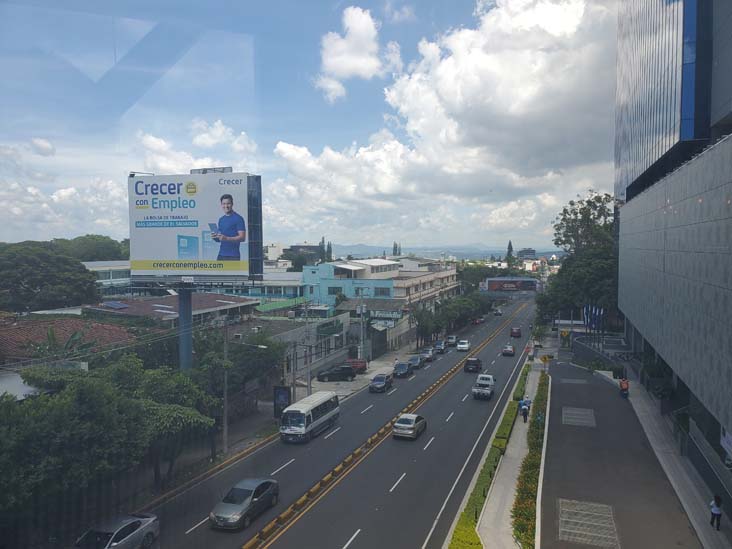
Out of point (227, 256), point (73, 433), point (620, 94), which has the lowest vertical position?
point (73, 433)

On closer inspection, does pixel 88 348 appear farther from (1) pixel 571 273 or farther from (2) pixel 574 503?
(1) pixel 571 273

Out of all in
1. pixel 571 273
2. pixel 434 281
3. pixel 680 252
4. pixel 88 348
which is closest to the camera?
pixel 680 252

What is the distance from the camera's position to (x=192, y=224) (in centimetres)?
2380

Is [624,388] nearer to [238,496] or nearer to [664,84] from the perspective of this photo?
[664,84]

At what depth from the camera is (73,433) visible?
10500mm

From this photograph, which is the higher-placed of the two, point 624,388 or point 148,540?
point 148,540

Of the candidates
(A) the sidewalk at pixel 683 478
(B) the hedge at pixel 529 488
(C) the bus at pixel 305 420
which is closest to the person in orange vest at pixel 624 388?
(A) the sidewalk at pixel 683 478

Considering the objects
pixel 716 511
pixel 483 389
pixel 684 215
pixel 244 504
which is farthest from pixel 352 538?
pixel 483 389

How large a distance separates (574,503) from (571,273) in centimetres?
3490

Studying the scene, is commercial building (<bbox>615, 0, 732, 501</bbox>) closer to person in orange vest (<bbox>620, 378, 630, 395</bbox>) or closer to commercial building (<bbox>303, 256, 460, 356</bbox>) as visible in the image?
person in orange vest (<bbox>620, 378, 630, 395</bbox>)

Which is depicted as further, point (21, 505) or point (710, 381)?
point (710, 381)

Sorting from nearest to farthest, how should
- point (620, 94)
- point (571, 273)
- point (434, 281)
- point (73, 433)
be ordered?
1. point (73, 433)
2. point (620, 94)
3. point (571, 273)
4. point (434, 281)

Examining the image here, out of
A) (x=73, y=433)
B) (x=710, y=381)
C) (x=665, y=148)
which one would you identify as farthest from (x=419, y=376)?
(x=73, y=433)

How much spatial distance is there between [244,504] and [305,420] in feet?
22.9
